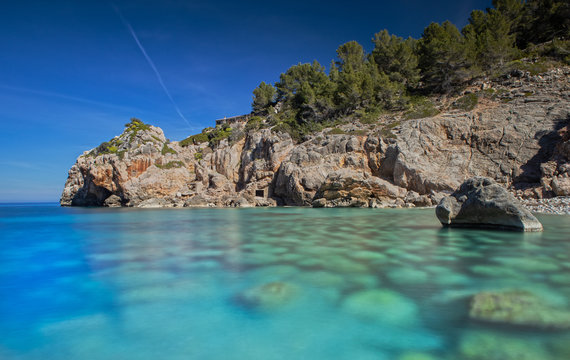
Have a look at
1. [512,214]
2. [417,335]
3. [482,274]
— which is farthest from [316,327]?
[512,214]

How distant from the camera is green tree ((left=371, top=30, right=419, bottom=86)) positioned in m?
39.0

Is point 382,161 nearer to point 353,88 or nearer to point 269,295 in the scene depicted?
point 353,88

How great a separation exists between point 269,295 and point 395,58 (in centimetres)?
4454

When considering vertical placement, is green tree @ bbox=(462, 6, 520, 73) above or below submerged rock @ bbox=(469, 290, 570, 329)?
Answer: above

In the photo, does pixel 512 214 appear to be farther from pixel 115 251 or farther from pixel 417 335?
pixel 115 251

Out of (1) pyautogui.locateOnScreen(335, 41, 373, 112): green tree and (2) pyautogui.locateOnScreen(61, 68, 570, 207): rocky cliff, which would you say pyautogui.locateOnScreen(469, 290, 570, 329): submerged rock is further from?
(1) pyautogui.locateOnScreen(335, 41, 373, 112): green tree

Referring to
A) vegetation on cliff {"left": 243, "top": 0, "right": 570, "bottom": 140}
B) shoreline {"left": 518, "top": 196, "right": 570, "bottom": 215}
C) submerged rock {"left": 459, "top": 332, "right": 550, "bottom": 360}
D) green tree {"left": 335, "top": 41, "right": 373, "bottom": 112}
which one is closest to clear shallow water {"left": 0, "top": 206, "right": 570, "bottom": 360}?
submerged rock {"left": 459, "top": 332, "right": 550, "bottom": 360}

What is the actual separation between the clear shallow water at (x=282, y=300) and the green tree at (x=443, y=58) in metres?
32.1

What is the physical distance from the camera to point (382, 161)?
1107 inches

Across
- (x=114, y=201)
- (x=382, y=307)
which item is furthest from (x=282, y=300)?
(x=114, y=201)

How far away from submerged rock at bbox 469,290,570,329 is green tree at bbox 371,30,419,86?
39.8 m

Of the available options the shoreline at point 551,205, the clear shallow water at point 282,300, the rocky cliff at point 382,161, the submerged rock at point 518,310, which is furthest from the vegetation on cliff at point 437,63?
the submerged rock at point 518,310

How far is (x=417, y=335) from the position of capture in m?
3.14

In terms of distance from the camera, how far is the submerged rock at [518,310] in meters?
3.28
